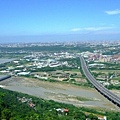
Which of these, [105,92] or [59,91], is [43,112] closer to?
[105,92]

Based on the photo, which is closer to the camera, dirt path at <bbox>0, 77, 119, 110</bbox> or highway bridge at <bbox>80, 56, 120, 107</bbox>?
highway bridge at <bbox>80, 56, 120, 107</bbox>

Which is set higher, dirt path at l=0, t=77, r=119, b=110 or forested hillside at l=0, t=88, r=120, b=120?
forested hillside at l=0, t=88, r=120, b=120

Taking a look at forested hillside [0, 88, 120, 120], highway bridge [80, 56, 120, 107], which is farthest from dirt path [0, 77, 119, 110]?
forested hillside [0, 88, 120, 120]

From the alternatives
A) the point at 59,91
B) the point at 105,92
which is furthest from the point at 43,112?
the point at 59,91

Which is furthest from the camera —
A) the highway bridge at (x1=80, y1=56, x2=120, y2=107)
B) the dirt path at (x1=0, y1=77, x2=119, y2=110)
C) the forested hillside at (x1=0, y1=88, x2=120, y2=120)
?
the dirt path at (x1=0, y1=77, x2=119, y2=110)

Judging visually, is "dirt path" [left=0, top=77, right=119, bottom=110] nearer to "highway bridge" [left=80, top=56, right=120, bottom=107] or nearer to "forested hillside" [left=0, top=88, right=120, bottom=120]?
"highway bridge" [left=80, top=56, right=120, bottom=107]

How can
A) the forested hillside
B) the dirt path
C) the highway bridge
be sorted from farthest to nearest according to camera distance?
the dirt path < the highway bridge < the forested hillside

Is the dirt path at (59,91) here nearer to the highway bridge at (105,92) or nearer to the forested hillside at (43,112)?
the highway bridge at (105,92)

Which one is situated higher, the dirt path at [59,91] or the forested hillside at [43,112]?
the forested hillside at [43,112]

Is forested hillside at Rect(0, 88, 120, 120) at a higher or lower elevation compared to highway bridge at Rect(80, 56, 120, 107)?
higher

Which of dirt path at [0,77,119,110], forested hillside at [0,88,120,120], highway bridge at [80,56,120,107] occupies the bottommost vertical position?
dirt path at [0,77,119,110]

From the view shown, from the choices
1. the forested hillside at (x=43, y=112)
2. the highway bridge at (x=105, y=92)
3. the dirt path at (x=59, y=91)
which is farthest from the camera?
the dirt path at (x=59, y=91)

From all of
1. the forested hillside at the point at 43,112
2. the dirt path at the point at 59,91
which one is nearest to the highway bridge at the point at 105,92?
the dirt path at the point at 59,91
